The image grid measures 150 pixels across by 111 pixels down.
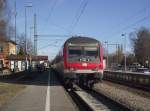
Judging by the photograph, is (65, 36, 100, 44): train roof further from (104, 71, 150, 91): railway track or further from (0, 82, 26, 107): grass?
(104, 71, 150, 91): railway track

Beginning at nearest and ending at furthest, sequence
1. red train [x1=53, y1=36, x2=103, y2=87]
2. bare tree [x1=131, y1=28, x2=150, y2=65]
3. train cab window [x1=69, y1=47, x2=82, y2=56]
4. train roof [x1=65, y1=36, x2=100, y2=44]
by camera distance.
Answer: red train [x1=53, y1=36, x2=103, y2=87] < train cab window [x1=69, y1=47, x2=82, y2=56] < train roof [x1=65, y1=36, x2=100, y2=44] < bare tree [x1=131, y1=28, x2=150, y2=65]

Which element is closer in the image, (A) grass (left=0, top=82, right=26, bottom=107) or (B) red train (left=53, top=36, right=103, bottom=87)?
(A) grass (left=0, top=82, right=26, bottom=107)

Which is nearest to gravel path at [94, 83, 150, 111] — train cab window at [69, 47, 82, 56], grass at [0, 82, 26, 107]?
train cab window at [69, 47, 82, 56]

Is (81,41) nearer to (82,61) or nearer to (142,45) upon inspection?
(82,61)

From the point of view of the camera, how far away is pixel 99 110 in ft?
54.1

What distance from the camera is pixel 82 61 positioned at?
28.8 meters

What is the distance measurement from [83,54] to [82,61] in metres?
0.66

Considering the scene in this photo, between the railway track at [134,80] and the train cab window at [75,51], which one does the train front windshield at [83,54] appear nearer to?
the train cab window at [75,51]

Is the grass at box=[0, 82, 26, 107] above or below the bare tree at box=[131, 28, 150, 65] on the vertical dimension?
below

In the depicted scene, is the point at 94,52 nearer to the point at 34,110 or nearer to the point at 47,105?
the point at 47,105

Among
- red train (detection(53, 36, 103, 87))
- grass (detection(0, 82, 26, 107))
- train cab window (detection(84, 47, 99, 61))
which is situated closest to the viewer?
grass (detection(0, 82, 26, 107))

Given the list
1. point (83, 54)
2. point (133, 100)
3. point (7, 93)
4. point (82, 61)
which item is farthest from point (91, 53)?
point (133, 100)

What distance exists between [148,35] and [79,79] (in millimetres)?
90131

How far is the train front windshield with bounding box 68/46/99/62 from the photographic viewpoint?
95.3 feet
